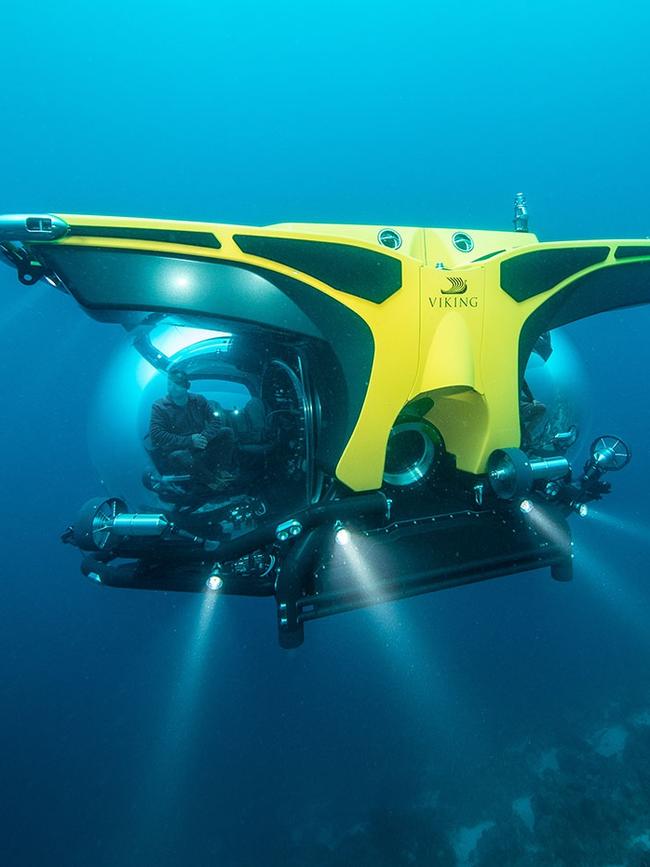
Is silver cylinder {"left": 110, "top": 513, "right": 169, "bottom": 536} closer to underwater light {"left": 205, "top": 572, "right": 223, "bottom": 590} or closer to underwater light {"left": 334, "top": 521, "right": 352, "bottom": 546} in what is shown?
underwater light {"left": 205, "top": 572, "right": 223, "bottom": 590}

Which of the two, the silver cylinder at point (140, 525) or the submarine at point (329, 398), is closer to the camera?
the submarine at point (329, 398)

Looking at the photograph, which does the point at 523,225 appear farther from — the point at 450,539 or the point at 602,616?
the point at 602,616

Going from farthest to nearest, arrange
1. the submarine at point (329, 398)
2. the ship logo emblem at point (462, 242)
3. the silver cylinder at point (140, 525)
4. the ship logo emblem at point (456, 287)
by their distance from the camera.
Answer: the ship logo emblem at point (462, 242) < the ship logo emblem at point (456, 287) < the silver cylinder at point (140, 525) < the submarine at point (329, 398)

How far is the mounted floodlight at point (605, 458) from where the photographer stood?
2.87 metres

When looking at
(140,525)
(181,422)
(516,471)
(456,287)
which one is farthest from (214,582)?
(456,287)

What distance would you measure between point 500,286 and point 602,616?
11471 mm

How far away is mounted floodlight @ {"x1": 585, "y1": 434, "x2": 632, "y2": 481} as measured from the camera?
9.40ft

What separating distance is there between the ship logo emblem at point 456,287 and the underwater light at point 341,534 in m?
1.27

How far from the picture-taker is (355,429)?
2137mm

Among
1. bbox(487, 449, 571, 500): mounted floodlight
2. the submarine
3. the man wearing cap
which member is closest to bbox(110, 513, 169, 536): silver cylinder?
the submarine

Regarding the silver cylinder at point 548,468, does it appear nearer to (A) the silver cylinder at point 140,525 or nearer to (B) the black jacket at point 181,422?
(B) the black jacket at point 181,422

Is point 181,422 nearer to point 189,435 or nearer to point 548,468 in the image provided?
point 189,435

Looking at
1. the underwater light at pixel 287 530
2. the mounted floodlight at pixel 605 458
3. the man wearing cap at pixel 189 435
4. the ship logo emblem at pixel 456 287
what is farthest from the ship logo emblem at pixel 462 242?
the underwater light at pixel 287 530

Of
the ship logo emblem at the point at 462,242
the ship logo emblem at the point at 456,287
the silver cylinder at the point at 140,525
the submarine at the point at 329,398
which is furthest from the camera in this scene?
the ship logo emblem at the point at 462,242
